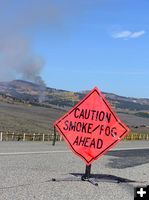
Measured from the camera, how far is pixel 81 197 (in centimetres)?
950

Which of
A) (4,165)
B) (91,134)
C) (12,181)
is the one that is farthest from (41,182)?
(4,165)

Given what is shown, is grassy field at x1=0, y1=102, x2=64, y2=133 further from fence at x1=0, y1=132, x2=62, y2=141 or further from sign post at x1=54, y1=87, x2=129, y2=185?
sign post at x1=54, y1=87, x2=129, y2=185

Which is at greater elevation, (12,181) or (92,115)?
(92,115)

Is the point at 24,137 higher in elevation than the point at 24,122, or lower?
lower

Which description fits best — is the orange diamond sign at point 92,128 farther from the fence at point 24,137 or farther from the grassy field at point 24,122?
the grassy field at point 24,122

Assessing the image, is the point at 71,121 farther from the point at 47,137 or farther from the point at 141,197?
the point at 47,137

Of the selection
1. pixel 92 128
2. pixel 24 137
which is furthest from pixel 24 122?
pixel 92 128

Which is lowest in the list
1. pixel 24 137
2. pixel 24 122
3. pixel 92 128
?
pixel 24 137

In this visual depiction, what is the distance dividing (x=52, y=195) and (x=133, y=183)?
9.61 feet

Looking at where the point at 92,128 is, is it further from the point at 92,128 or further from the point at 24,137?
the point at 24,137

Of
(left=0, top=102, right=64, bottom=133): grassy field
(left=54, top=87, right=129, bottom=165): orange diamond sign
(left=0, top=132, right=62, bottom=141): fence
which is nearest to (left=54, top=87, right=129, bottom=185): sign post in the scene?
(left=54, top=87, right=129, bottom=165): orange diamond sign

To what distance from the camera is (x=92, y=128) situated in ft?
38.5

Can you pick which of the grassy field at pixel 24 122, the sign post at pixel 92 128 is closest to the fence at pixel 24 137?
the grassy field at pixel 24 122

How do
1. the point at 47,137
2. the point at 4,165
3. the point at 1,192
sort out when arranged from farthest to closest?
the point at 47,137 < the point at 4,165 < the point at 1,192
